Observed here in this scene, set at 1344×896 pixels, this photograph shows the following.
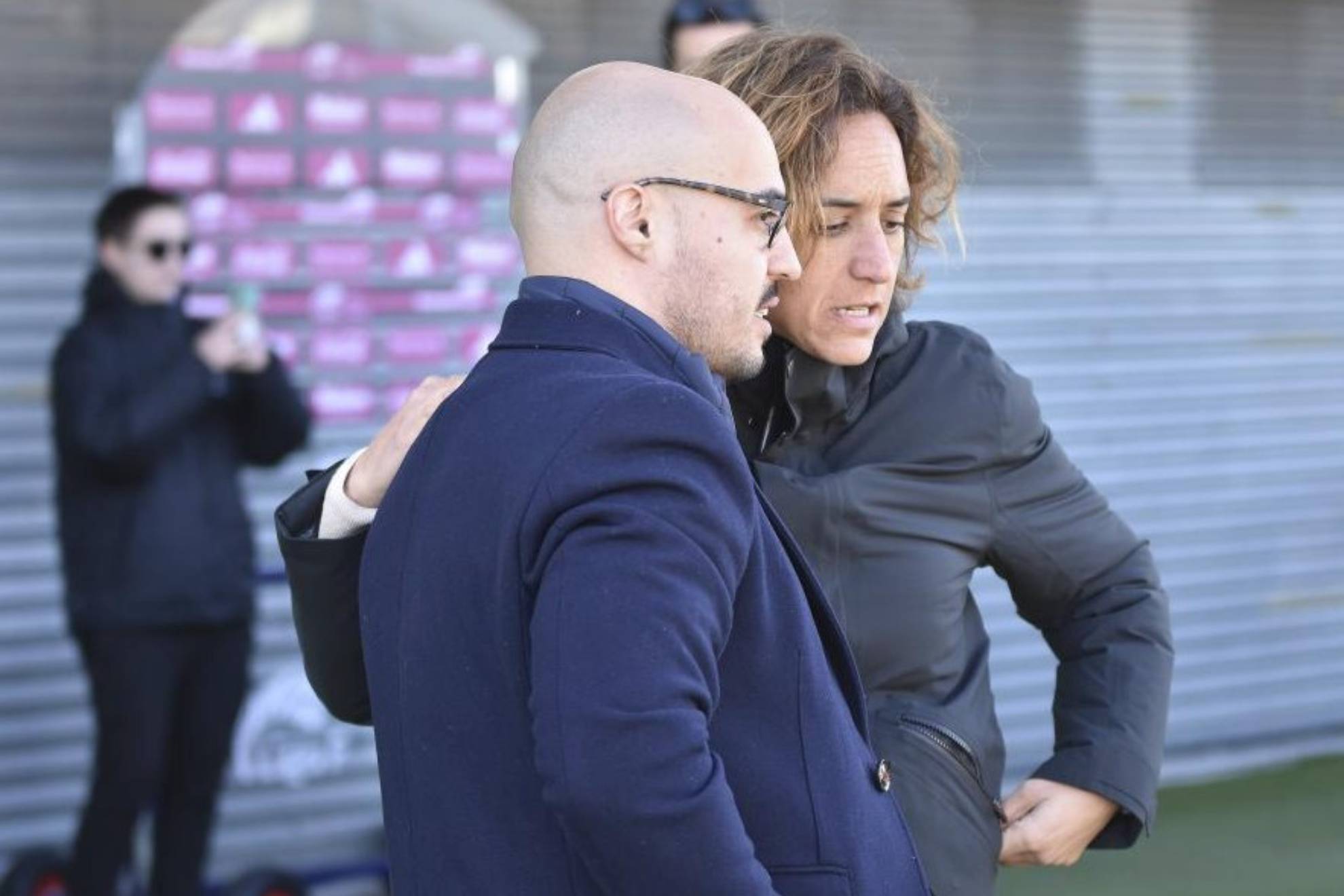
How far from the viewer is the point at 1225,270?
8.05 m

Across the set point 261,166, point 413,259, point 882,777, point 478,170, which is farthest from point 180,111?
point 882,777

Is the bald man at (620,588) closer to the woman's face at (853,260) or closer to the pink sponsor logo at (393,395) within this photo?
the woman's face at (853,260)

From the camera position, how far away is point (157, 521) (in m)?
5.13

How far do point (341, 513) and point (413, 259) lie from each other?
4.17m

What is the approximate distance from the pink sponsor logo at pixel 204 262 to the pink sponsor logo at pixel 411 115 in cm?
64

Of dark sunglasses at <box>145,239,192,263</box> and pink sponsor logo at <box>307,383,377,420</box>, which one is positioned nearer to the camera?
dark sunglasses at <box>145,239,192,263</box>

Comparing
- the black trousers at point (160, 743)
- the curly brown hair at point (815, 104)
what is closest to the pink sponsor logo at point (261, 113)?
the black trousers at point (160, 743)

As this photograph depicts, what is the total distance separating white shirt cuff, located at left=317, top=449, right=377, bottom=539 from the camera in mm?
2316

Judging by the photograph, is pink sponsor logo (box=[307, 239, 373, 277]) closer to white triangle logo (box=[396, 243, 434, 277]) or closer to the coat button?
white triangle logo (box=[396, 243, 434, 277])

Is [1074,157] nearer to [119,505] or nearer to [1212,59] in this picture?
[1212,59]

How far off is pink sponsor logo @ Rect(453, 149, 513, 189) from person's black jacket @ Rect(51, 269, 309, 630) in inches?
54.6

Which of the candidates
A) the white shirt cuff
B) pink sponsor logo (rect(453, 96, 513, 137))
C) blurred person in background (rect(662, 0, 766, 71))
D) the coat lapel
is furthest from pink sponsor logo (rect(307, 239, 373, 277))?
the coat lapel

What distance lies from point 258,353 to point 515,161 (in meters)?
3.24

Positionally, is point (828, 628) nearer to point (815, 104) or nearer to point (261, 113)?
point (815, 104)
